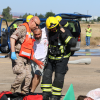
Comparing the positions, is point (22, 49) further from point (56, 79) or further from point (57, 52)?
point (56, 79)

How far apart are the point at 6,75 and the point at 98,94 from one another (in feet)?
13.5

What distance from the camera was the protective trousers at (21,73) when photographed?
15.9 ft

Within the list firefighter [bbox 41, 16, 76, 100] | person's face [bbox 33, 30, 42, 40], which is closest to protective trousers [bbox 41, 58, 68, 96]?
firefighter [bbox 41, 16, 76, 100]

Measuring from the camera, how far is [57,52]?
480cm

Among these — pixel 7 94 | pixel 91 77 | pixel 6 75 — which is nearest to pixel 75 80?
pixel 91 77

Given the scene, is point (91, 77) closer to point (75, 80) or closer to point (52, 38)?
point (75, 80)

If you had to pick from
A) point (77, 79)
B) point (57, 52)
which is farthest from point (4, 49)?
point (57, 52)

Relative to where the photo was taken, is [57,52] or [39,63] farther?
[39,63]

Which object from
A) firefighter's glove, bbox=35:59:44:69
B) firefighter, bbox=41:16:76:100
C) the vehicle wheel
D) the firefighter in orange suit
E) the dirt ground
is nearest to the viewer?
firefighter, bbox=41:16:76:100

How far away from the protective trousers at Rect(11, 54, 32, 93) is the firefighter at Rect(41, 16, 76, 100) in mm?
381

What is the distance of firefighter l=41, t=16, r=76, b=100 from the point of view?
4.73 m

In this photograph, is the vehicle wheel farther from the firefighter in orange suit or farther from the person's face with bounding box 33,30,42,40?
the person's face with bounding box 33,30,42,40

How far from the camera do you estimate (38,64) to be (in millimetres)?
5129

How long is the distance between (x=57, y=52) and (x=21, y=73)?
2.59ft
